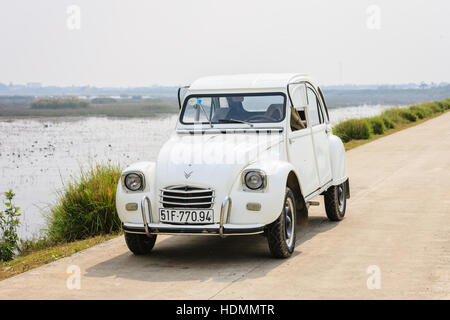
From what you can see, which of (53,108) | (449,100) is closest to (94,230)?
(449,100)

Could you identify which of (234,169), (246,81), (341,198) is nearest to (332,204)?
(341,198)

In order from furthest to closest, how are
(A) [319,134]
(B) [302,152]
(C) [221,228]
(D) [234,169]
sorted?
1. (A) [319,134]
2. (B) [302,152]
3. (D) [234,169]
4. (C) [221,228]

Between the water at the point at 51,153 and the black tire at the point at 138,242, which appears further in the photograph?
the water at the point at 51,153

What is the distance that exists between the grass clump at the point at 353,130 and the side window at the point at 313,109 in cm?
1685

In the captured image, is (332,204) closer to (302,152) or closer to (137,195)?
(302,152)

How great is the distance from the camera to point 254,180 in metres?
8.06

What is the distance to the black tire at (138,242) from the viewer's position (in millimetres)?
8758

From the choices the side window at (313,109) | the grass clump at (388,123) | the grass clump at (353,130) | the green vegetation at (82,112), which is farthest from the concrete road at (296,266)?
the green vegetation at (82,112)

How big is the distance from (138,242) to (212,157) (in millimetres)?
1452

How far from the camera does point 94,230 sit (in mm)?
11344

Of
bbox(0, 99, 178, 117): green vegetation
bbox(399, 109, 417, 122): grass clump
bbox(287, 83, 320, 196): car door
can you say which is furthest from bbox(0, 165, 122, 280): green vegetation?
bbox(0, 99, 178, 117): green vegetation

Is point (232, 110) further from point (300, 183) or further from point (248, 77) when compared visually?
point (300, 183)

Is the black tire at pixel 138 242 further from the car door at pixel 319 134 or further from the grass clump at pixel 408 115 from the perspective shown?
the grass clump at pixel 408 115

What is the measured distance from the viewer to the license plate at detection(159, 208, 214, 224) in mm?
7971
